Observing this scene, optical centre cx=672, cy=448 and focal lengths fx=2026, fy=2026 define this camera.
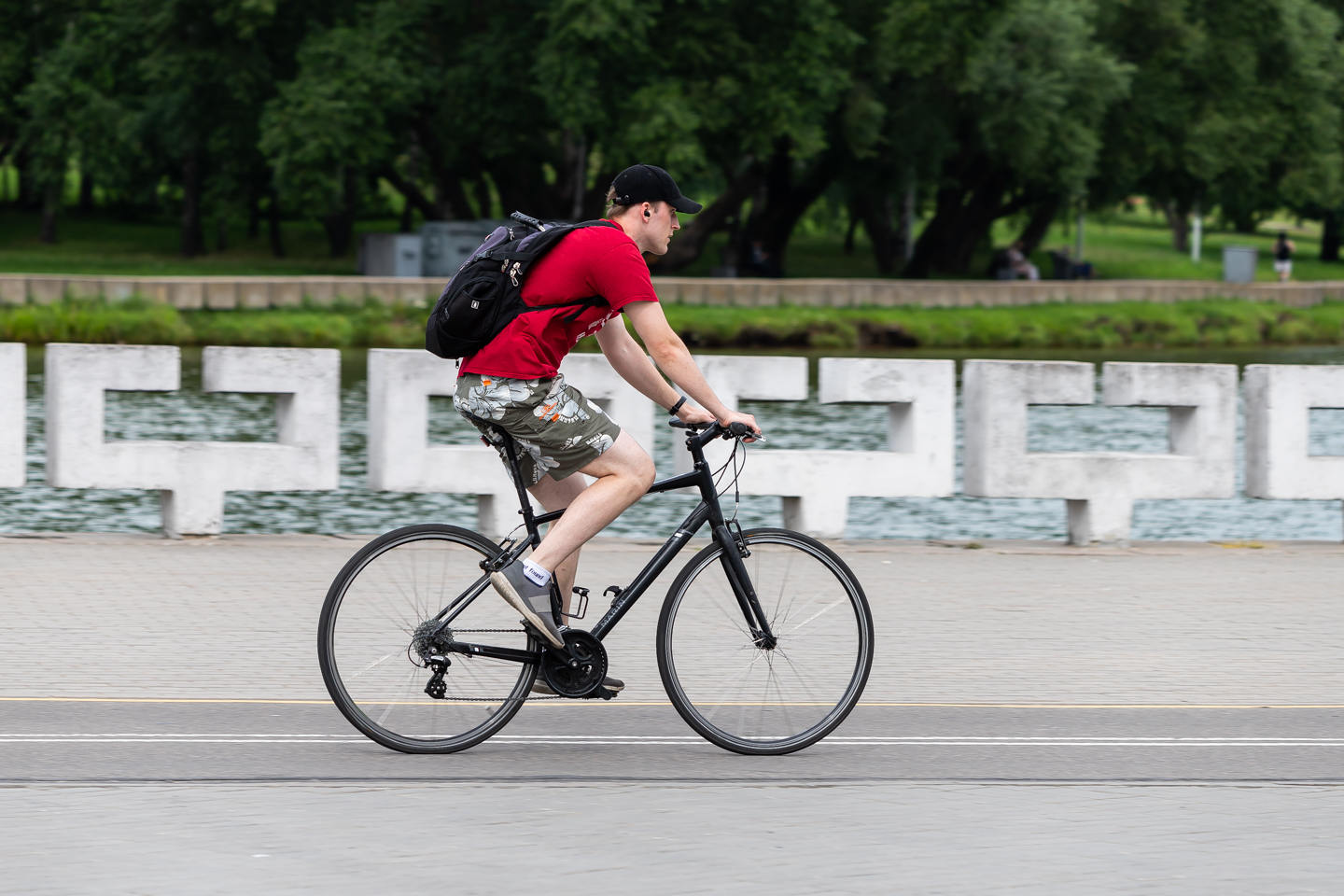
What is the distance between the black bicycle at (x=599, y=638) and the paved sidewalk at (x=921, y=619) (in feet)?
2.48

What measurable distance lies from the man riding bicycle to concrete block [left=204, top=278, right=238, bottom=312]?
95.5 ft

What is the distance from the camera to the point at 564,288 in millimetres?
5578

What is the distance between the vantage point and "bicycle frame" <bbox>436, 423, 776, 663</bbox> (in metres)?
5.71

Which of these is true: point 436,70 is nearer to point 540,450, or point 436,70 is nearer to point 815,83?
point 815,83

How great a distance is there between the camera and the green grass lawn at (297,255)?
1795 inches

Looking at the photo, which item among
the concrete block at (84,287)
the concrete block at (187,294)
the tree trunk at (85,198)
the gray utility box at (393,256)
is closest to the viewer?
the concrete block at (84,287)

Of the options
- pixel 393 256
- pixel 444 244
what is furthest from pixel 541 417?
pixel 393 256

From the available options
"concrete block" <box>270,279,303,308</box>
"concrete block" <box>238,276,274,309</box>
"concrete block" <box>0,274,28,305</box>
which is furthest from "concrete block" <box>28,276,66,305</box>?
"concrete block" <box>270,279,303,308</box>

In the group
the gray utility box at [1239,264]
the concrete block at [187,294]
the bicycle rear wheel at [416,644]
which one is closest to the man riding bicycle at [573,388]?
the bicycle rear wheel at [416,644]

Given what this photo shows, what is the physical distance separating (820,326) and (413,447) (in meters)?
26.6

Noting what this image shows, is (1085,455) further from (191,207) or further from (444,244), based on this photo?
(191,207)

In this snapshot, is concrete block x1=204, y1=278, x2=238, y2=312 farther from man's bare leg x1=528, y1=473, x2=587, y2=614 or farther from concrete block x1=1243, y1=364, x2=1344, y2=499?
man's bare leg x1=528, y1=473, x2=587, y2=614

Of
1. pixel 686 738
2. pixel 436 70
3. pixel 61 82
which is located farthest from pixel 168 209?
pixel 686 738

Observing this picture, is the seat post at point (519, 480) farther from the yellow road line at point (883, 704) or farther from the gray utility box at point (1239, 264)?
the gray utility box at point (1239, 264)
